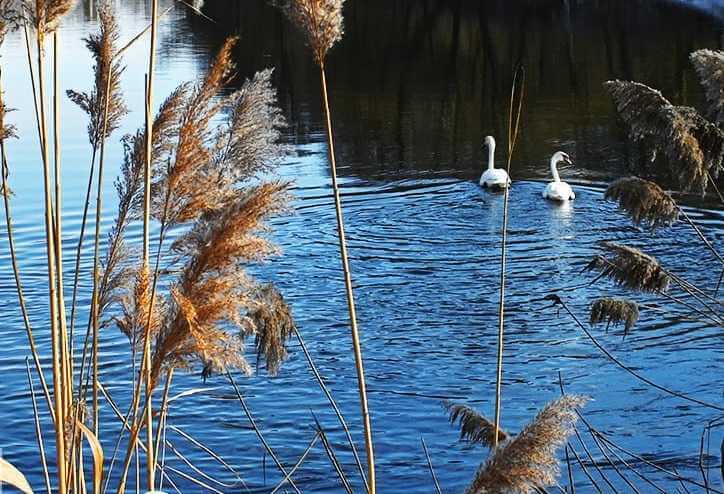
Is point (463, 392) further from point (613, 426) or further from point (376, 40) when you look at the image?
point (376, 40)

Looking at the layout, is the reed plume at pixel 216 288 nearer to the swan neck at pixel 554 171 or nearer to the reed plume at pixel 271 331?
the reed plume at pixel 271 331

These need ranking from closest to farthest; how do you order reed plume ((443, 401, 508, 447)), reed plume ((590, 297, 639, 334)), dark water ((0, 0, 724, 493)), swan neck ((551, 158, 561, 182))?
reed plume ((443, 401, 508, 447)), reed plume ((590, 297, 639, 334)), dark water ((0, 0, 724, 493)), swan neck ((551, 158, 561, 182))

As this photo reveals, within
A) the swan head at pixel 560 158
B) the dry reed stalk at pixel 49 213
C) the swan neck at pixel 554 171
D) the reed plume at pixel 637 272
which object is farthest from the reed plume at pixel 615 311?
the swan head at pixel 560 158

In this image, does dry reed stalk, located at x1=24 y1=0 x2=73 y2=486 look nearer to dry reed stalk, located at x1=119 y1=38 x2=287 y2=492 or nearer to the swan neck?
dry reed stalk, located at x1=119 y1=38 x2=287 y2=492

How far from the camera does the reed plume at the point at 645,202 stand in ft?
14.9

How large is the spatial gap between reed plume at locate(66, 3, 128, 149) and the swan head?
Result: 1380 centimetres

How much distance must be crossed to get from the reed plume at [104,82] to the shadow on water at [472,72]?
48.5ft

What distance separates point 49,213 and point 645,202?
2282 millimetres

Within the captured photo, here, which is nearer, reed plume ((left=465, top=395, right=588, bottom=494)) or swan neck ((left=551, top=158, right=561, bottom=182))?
reed plume ((left=465, top=395, right=588, bottom=494))

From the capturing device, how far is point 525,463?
9.50ft

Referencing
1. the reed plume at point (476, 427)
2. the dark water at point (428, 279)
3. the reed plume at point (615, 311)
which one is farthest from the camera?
the dark water at point (428, 279)

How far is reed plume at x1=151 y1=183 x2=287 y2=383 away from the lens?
3.05m

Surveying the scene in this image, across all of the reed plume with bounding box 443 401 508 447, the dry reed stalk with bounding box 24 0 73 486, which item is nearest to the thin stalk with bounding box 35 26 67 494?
the dry reed stalk with bounding box 24 0 73 486

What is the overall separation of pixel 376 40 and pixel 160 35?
8.87 meters
